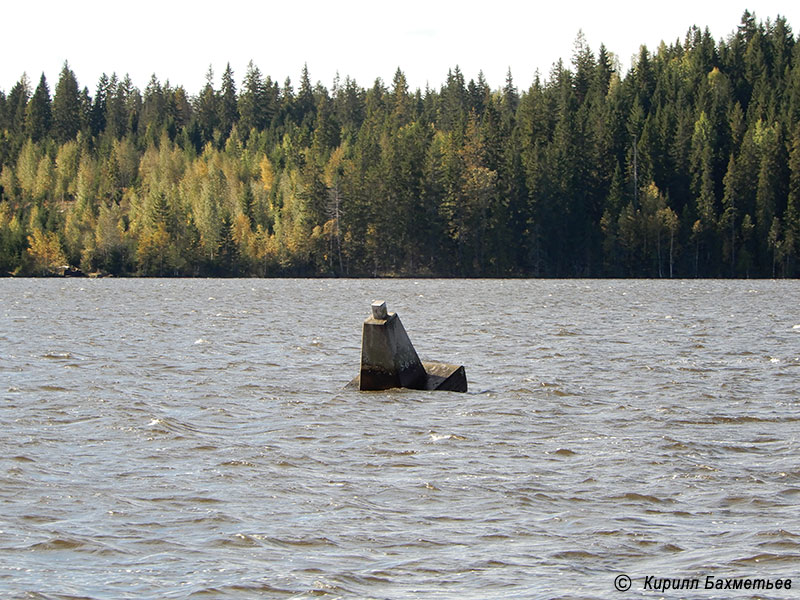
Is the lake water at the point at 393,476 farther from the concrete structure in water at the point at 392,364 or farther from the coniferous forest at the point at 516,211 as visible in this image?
the coniferous forest at the point at 516,211

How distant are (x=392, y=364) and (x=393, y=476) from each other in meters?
8.87

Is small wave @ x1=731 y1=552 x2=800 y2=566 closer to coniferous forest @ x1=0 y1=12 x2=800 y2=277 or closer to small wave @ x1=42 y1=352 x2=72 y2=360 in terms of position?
small wave @ x1=42 y1=352 x2=72 y2=360

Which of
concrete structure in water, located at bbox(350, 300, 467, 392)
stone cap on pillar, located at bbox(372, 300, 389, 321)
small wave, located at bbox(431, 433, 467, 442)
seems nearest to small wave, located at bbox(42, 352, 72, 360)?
concrete structure in water, located at bbox(350, 300, 467, 392)

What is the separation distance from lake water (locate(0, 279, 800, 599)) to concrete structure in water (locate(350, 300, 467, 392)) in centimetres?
38

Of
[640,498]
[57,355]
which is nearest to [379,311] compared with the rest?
[640,498]

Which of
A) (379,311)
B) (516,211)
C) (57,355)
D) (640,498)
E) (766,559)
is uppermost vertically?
(516,211)

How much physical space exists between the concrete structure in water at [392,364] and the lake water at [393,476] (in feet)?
1.26

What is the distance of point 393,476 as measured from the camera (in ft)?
52.9

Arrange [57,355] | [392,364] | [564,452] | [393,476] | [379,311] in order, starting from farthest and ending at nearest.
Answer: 1. [57,355]
2. [392,364]
3. [379,311]
4. [564,452]
5. [393,476]

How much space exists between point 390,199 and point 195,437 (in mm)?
131041

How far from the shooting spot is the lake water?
11711 mm

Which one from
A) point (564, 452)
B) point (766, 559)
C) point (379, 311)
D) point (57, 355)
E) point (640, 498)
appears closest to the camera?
point (766, 559)

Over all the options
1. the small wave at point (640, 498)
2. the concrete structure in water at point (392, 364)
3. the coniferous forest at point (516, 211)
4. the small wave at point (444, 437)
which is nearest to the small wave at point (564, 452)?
the small wave at point (444, 437)

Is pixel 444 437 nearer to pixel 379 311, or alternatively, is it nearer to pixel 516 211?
pixel 379 311
